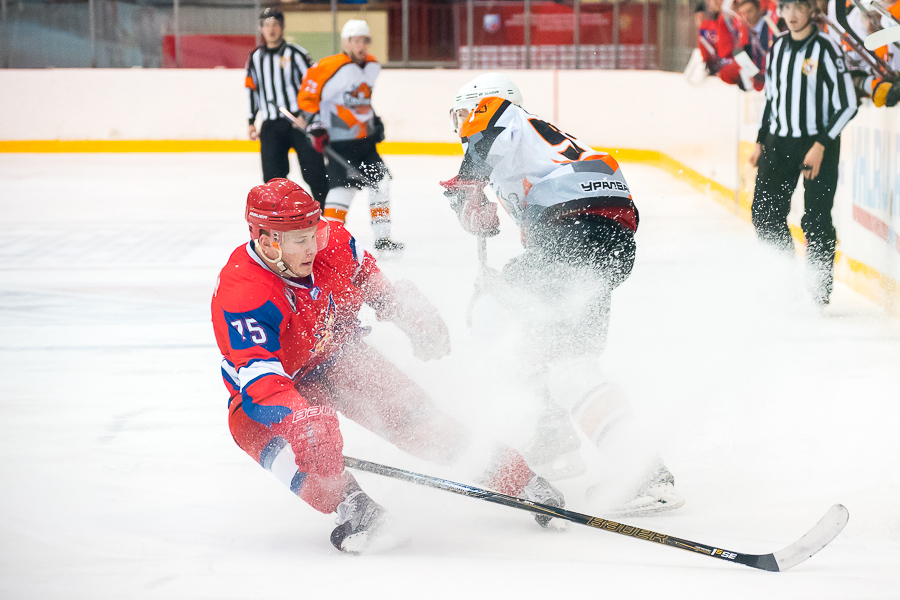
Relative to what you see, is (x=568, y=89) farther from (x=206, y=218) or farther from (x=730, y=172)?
(x=206, y=218)

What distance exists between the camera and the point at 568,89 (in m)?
10.9

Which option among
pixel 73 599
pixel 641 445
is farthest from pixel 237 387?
pixel 641 445

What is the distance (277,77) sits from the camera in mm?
6180

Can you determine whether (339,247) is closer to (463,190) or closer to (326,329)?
(326,329)

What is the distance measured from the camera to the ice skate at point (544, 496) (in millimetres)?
2184

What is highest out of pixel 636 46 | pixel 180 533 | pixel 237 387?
pixel 636 46

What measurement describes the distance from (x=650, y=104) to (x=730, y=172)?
3.58 meters

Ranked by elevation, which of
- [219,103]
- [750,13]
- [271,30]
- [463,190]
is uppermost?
[750,13]

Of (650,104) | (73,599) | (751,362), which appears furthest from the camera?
(650,104)

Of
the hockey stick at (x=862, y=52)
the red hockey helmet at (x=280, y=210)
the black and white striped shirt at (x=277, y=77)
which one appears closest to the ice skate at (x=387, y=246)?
the black and white striped shirt at (x=277, y=77)

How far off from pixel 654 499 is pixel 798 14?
8.98 ft

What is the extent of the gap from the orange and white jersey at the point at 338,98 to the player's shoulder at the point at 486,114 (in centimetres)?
335

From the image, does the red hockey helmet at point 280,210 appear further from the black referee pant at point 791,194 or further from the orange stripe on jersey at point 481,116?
the black referee pant at point 791,194

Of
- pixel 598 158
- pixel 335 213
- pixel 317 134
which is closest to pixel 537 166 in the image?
pixel 598 158
